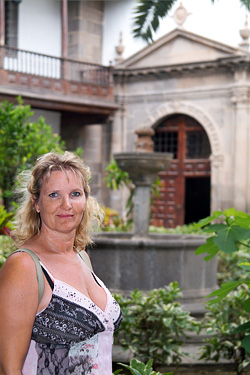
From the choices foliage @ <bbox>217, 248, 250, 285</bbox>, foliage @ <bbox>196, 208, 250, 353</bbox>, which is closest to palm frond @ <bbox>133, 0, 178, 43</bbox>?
foliage @ <bbox>217, 248, 250, 285</bbox>

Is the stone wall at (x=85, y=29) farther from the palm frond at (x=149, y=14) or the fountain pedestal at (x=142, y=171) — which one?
the fountain pedestal at (x=142, y=171)

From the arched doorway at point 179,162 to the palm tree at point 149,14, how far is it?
9090 mm

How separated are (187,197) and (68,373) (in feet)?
62.2

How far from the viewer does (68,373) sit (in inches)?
75.1

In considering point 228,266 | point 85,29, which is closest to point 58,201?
point 228,266

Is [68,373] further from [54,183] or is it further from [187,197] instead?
[187,197]

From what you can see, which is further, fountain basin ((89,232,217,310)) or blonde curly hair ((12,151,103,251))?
fountain basin ((89,232,217,310))

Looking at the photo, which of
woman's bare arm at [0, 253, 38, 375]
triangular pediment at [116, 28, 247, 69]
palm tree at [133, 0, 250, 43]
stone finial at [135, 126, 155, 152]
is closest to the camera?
woman's bare arm at [0, 253, 38, 375]

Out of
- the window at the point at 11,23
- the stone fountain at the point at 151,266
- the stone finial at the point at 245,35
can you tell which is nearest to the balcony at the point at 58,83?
the window at the point at 11,23

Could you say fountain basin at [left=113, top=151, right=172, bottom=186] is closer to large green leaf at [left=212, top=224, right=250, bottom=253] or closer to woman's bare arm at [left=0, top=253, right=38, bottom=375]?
large green leaf at [left=212, top=224, right=250, bottom=253]

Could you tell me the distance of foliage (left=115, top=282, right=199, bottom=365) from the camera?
15.5 ft

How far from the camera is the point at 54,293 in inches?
72.4

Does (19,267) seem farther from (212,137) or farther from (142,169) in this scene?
(212,137)

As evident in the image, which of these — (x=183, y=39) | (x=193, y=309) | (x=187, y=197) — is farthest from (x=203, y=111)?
(x=193, y=309)
